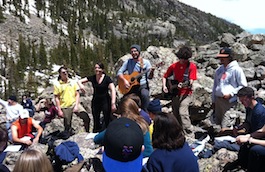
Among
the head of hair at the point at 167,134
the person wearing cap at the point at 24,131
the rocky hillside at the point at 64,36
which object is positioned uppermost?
the rocky hillside at the point at 64,36

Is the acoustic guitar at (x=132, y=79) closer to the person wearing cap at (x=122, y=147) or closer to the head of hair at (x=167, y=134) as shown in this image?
the head of hair at (x=167, y=134)

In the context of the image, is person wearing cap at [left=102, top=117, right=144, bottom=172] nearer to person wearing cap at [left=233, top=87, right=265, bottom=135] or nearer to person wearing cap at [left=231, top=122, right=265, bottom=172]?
person wearing cap at [left=231, top=122, right=265, bottom=172]

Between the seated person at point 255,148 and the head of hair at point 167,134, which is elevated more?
the head of hair at point 167,134

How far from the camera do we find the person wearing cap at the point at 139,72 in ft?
22.5

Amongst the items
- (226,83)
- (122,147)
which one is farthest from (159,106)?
(122,147)

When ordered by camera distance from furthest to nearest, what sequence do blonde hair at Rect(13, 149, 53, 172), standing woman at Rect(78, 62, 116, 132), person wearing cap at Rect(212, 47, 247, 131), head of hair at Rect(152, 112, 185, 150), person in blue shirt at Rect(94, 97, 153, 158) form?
standing woman at Rect(78, 62, 116, 132)
person wearing cap at Rect(212, 47, 247, 131)
person in blue shirt at Rect(94, 97, 153, 158)
head of hair at Rect(152, 112, 185, 150)
blonde hair at Rect(13, 149, 53, 172)

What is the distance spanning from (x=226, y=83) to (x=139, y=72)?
1736 millimetres

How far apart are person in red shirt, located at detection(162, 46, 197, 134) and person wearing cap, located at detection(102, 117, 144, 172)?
418cm

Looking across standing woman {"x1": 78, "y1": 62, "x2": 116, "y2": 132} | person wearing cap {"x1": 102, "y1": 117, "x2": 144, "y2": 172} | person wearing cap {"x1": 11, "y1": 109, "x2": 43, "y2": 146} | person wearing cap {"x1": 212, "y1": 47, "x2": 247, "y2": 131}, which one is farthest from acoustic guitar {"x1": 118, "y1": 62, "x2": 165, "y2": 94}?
person wearing cap {"x1": 102, "y1": 117, "x2": 144, "y2": 172}

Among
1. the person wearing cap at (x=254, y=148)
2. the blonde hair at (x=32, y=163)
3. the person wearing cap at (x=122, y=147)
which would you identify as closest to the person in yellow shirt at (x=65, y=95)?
the person wearing cap at (x=254, y=148)

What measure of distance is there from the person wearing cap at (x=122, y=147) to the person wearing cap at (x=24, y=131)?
4236 mm

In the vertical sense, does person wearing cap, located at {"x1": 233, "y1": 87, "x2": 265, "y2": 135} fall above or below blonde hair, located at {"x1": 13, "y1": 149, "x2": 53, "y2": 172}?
above

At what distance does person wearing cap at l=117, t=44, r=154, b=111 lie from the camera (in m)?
6.86

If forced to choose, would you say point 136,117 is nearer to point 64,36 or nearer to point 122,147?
point 122,147
